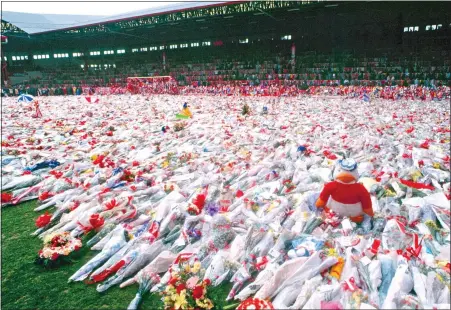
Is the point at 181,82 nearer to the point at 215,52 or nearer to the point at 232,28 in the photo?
the point at 215,52

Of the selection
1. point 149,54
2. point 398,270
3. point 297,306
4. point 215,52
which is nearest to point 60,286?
point 297,306

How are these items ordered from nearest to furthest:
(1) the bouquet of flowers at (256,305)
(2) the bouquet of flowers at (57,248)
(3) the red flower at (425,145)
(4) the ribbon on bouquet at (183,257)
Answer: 1. (1) the bouquet of flowers at (256,305)
2. (4) the ribbon on bouquet at (183,257)
3. (2) the bouquet of flowers at (57,248)
4. (3) the red flower at (425,145)

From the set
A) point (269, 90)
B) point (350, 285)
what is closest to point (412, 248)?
point (350, 285)

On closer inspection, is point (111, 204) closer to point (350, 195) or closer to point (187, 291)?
point (187, 291)

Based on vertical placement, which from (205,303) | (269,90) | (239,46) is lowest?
(205,303)

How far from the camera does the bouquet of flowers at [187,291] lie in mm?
2301

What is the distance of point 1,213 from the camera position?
4148 mm

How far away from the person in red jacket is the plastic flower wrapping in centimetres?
9

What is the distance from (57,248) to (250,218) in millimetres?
2125

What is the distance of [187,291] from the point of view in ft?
7.88

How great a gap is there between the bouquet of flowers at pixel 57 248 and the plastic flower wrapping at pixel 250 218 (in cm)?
2

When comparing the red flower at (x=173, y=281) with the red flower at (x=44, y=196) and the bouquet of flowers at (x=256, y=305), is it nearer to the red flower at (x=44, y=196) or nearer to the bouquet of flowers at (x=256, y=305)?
the bouquet of flowers at (x=256, y=305)

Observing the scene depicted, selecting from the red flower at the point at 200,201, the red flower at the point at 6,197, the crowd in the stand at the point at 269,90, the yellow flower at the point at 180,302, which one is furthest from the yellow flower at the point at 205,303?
the crowd in the stand at the point at 269,90

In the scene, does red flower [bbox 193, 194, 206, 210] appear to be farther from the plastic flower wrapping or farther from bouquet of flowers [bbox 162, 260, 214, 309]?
bouquet of flowers [bbox 162, 260, 214, 309]
